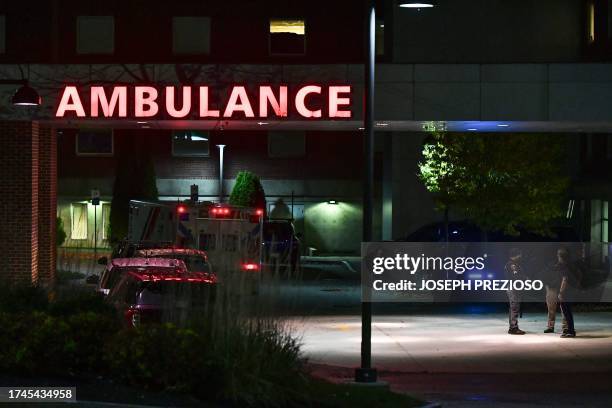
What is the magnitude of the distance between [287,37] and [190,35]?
164 inches

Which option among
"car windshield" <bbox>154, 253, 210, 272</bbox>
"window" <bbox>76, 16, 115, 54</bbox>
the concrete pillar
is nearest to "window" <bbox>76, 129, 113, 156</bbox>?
"window" <bbox>76, 16, 115, 54</bbox>

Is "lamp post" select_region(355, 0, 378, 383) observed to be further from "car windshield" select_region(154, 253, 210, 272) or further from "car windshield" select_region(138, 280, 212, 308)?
"car windshield" select_region(154, 253, 210, 272)

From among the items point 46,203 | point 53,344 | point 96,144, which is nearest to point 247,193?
point 96,144

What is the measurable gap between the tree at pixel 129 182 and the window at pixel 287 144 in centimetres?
711

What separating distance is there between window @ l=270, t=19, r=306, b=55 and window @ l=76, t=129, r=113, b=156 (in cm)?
1368

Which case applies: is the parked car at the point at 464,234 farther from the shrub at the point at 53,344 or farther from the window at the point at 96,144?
the shrub at the point at 53,344

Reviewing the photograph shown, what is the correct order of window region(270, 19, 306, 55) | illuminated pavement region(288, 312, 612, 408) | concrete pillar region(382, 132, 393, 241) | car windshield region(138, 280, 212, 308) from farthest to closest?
concrete pillar region(382, 132, 393, 241), window region(270, 19, 306, 55), illuminated pavement region(288, 312, 612, 408), car windshield region(138, 280, 212, 308)

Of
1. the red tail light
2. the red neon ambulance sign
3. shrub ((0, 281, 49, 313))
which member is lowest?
shrub ((0, 281, 49, 313))

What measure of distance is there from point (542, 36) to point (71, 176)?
1130 inches

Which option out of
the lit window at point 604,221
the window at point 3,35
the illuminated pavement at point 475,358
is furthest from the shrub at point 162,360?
the lit window at point 604,221

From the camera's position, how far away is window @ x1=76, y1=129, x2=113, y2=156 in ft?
191

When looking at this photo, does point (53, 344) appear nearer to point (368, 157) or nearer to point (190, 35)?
point (368, 157)

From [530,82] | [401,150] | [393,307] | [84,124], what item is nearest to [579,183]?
[401,150]

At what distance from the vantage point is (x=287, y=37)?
4841 centimetres
